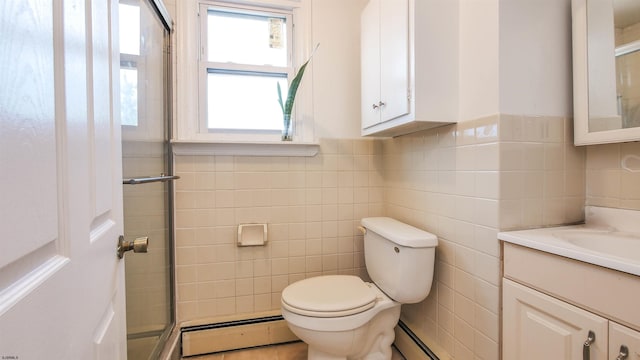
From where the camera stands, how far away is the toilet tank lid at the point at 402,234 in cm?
120

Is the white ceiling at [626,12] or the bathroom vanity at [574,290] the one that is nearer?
the bathroom vanity at [574,290]

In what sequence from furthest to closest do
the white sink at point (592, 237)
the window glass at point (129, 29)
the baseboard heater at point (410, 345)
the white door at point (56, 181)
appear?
the baseboard heater at point (410, 345)
the window glass at point (129, 29)
the white sink at point (592, 237)
the white door at point (56, 181)

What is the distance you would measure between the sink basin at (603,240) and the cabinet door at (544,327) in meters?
0.23

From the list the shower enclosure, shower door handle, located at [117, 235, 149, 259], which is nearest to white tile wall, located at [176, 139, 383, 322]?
the shower enclosure

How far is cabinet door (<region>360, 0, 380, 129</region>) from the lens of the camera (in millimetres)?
1415

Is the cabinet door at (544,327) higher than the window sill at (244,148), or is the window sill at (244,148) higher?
the window sill at (244,148)

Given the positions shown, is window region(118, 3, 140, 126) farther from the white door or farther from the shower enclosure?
the white door

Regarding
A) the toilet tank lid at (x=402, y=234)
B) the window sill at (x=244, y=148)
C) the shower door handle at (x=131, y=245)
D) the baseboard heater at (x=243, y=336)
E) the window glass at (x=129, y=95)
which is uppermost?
the window glass at (x=129, y=95)

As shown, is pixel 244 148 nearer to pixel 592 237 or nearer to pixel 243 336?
pixel 243 336

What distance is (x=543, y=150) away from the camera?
1.04 m

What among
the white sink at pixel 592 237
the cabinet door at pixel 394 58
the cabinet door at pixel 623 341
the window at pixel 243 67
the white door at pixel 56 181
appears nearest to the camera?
the white door at pixel 56 181

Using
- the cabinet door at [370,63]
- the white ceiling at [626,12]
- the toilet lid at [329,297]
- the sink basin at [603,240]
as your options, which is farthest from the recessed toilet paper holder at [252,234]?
the white ceiling at [626,12]

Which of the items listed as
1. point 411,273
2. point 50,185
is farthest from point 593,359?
point 50,185

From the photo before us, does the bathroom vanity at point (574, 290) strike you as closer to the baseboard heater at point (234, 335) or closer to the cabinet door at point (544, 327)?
the cabinet door at point (544, 327)
